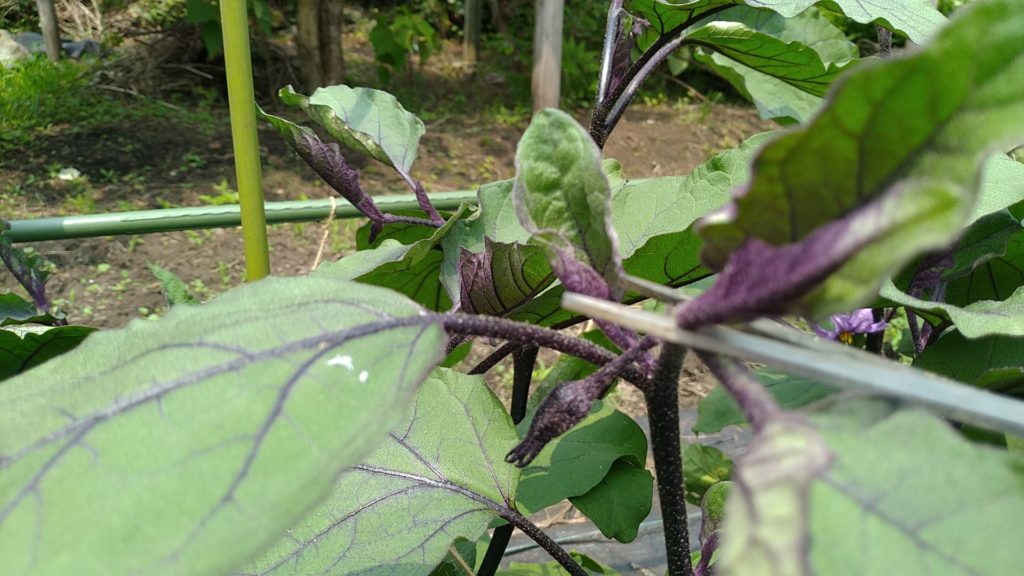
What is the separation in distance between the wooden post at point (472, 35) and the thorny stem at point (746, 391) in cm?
597

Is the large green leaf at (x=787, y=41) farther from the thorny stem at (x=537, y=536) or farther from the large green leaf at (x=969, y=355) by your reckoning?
the thorny stem at (x=537, y=536)

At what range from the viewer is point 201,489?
28cm

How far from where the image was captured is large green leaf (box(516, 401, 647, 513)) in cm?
72

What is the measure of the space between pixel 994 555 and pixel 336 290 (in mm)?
279

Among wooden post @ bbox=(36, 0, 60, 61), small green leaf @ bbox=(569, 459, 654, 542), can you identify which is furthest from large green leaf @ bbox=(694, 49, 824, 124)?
wooden post @ bbox=(36, 0, 60, 61)

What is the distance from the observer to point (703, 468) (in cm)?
124

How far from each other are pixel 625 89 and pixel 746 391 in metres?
0.53

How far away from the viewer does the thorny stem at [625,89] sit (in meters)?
0.75

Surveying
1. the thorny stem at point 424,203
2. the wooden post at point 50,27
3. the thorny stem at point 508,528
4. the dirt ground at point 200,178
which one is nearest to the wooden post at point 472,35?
the dirt ground at point 200,178

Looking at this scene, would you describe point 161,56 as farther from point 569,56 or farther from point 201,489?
point 201,489

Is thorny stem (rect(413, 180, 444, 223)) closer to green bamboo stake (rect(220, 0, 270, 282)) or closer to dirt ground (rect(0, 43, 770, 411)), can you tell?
green bamboo stake (rect(220, 0, 270, 282))

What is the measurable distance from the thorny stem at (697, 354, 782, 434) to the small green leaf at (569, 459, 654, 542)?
1.35ft

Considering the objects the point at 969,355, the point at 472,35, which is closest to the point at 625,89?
the point at 969,355

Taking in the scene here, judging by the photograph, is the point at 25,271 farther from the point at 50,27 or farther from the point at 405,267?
the point at 50,27
